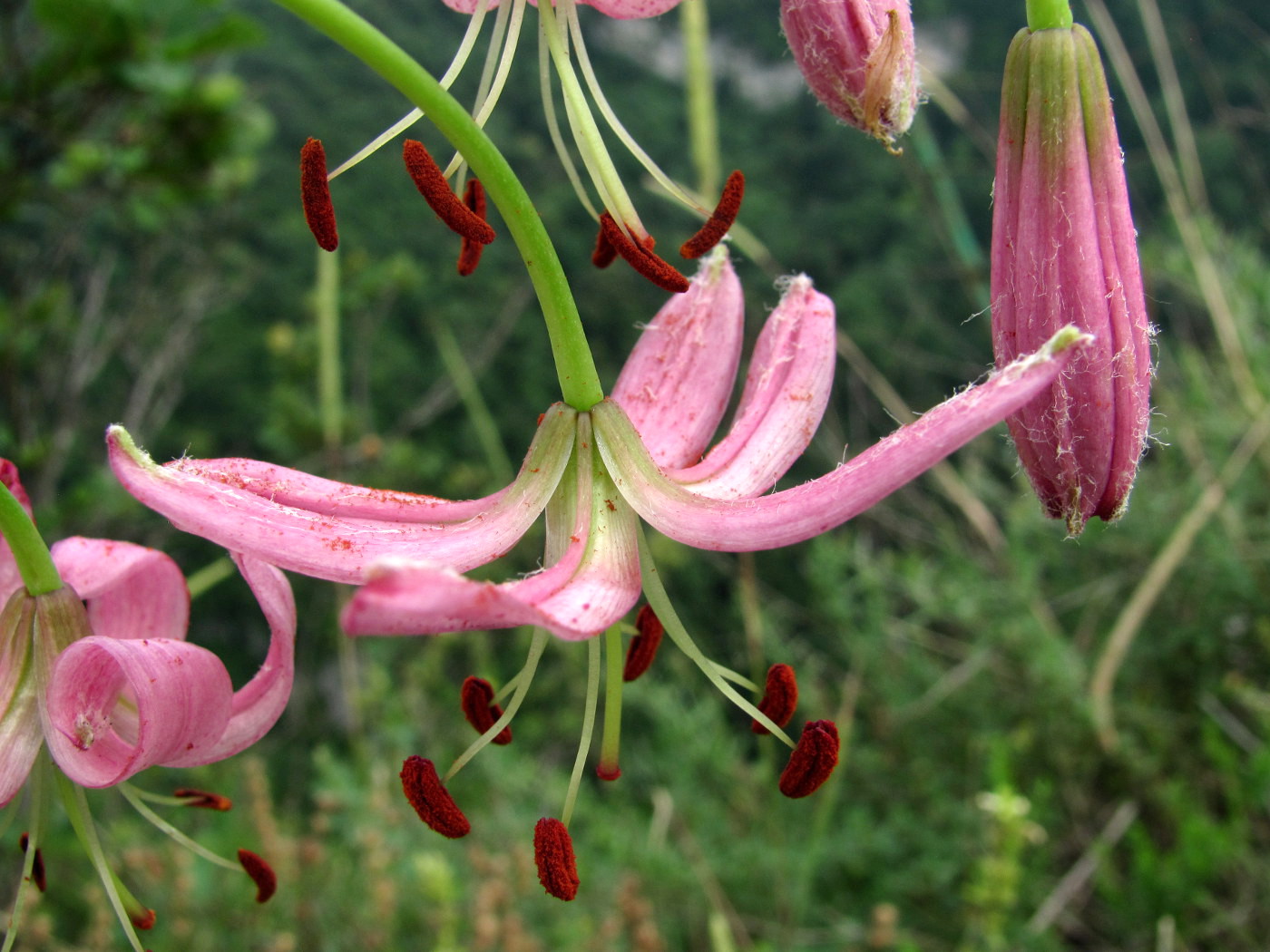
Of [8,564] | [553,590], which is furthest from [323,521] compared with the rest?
[8,564]

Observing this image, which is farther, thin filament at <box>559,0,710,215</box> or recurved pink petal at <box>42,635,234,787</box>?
thin filament at <box>559,0,710,215</box>

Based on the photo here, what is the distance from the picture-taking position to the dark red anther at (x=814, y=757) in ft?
1.66

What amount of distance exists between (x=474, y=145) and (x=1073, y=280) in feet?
0.75

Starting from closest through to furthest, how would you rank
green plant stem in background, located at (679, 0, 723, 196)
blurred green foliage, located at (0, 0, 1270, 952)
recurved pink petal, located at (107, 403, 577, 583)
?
recurved pink petal, located at (107, 403, 577, 583), blurred green foliage, located at (0, 0, 1270, 952), green plant stem in background, located at (679, 0, 723, 196)

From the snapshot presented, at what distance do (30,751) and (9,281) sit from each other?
1.81 m

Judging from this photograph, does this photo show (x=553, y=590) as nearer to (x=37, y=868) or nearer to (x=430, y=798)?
(x=430, y=798)

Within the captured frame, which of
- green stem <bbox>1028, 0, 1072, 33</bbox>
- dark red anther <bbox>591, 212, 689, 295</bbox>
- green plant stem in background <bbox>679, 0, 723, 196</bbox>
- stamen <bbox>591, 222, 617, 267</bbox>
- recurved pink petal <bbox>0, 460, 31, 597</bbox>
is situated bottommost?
green plant stem in background <bbox>679, 0, 723, 196</bbox>

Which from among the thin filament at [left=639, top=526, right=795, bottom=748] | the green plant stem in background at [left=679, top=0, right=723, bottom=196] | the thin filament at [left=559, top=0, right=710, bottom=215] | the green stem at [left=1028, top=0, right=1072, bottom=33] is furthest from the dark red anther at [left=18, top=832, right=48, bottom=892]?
the green plant stem in background at [left=679, top=0, right=723, bottom=196]

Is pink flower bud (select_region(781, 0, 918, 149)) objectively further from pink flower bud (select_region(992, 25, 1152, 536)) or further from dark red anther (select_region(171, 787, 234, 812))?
dark red anther (select_region(171, 787, 234, 812))

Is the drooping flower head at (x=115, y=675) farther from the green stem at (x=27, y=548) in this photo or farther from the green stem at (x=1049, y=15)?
the green stem at (x=1049, y=15)

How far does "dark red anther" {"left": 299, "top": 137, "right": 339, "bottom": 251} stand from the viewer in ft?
1.61

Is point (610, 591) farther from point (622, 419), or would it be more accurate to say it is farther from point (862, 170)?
point (862, 170)

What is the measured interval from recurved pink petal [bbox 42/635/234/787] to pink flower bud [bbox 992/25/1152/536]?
0.35 m

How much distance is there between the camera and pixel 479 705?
21.9 inches
